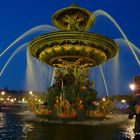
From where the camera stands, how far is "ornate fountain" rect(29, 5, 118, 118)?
2308cm

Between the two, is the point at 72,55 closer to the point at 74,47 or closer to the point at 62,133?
the point at 74,47

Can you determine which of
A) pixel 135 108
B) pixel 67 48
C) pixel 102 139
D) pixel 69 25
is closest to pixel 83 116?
pixel 67 48

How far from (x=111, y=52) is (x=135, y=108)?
17.2 meters

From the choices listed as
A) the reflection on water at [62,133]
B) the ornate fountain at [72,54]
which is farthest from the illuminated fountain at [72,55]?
the reflection on water at [62,133]

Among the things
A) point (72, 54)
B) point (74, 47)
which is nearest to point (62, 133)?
point (74, 47)

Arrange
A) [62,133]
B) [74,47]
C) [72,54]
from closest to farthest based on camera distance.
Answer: [62,133] → [74,47] → [72,54]

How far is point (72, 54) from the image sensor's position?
24.7 metres

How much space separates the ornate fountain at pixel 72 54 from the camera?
23.1m

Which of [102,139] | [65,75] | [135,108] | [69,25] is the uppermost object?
[69,25]

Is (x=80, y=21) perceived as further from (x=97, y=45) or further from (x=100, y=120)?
(x=100, y=120)

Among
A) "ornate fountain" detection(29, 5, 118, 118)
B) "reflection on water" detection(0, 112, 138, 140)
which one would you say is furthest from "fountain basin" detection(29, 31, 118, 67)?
"reflection on water" detection(0, 112, 138, 140)

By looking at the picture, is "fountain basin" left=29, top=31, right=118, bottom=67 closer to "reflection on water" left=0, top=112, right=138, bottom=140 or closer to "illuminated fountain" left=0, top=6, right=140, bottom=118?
"illuminated fountain" left=0, top=6, right=140, bottom=118

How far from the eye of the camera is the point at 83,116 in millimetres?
23250

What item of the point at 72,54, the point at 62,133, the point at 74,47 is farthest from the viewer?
the point at 72,54
